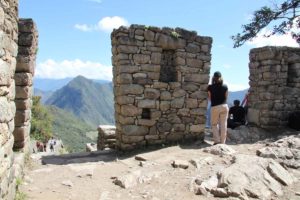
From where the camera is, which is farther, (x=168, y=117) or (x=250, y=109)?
(x=250, y=109)

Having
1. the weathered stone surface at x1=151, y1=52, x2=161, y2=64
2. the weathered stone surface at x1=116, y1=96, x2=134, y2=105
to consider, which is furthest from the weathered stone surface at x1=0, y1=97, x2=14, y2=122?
the weathered stone surface at x1=151, y1=52, x2=161, y2=64

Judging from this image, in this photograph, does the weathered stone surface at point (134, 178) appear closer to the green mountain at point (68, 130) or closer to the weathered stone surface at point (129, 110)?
the weathered stone surface at point (129, 110)

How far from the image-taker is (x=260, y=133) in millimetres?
10172

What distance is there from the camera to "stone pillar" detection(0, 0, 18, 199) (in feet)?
12.0

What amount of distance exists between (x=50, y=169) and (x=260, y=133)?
6.14 m

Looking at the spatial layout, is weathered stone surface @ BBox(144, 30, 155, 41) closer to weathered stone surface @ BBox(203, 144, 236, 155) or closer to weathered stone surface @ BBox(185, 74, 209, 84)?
weathered stone surface @ BBox(185, 74, 209, 84)

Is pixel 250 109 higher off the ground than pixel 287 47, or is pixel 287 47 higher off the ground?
pixel 287 47

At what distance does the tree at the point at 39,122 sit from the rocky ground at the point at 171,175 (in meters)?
33.8

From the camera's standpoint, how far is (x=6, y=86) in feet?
12.8

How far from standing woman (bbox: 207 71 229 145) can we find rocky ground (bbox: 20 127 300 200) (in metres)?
0.68

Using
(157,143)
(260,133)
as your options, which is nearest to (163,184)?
(157,143)

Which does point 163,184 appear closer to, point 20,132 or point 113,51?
point 20,132

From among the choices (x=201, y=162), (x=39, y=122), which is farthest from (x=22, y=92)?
(x=39, y=122)

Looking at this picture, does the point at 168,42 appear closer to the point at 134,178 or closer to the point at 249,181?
the point at 134,178
